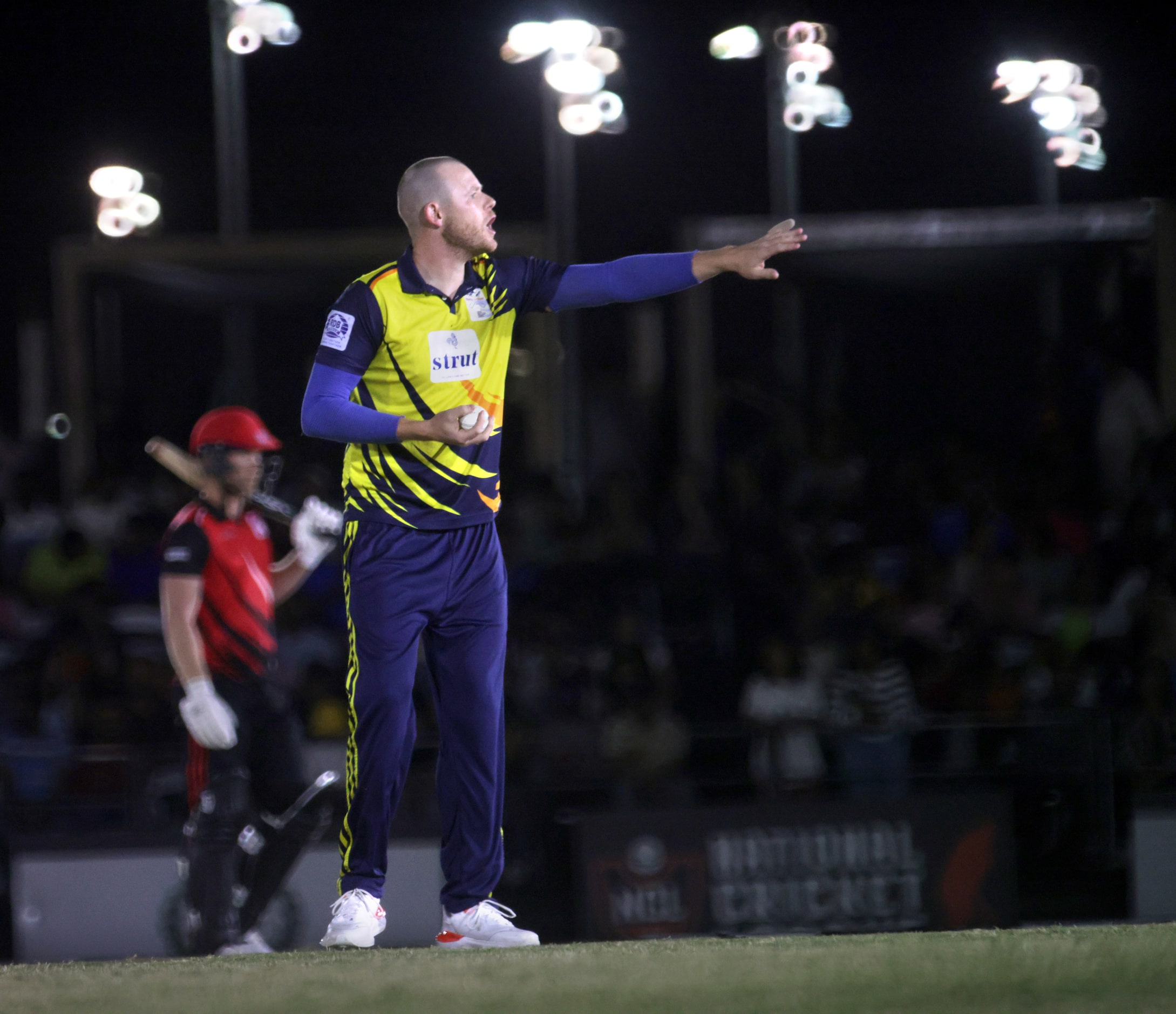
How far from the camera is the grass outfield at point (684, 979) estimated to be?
2922mm

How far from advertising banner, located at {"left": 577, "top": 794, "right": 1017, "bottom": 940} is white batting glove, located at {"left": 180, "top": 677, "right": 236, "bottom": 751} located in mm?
2577

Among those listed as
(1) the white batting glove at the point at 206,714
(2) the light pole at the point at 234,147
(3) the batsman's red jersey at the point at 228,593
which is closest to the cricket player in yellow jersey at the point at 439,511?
(1) the white batting glove at the point at 206,714

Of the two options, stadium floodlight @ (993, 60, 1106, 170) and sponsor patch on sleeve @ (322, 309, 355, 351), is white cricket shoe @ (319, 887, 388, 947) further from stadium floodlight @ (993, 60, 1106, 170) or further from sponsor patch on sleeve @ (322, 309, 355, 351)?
stadium floodlight @ (993, 60, 1106, 170)

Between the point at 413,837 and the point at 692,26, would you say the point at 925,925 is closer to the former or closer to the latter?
the point at 413,837

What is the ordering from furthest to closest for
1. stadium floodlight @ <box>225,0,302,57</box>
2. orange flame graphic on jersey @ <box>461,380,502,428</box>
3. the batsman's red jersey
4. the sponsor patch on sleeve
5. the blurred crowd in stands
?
1. stadium floodlight @ <box>225,0,302,57</box>
2. the blurred crowd in stands
3. the batsman's red jersey
4. orange flame graphic on jersey @ <box>461,380,502,428</box>
5. the sponsor patch on sleeve

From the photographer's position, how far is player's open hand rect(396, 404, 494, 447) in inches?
132

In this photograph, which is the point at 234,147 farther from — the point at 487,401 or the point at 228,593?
the point at 487,401

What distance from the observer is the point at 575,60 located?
32.9 feet

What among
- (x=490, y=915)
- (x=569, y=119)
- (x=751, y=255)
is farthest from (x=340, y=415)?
(x=569, y=119)

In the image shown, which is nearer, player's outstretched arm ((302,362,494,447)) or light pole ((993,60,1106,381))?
player's outstretched arm ((302,362,494,447))

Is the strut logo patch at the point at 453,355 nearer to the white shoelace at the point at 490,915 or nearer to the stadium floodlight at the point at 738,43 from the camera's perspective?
the white shoelace at the point at 490,915

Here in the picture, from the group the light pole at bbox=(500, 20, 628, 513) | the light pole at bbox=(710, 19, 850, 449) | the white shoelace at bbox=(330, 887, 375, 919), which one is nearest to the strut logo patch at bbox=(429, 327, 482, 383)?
the white shoelace at bbox=(330, 887, 375, 919)

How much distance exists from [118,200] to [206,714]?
19.0ft

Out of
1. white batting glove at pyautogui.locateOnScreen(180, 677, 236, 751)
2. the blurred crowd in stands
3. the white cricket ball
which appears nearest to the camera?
the white cricket ball
